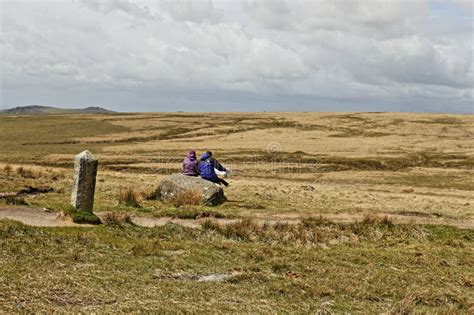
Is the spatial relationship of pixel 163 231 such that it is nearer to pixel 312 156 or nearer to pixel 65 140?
pixel 312 156

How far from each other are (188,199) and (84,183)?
7460 mm

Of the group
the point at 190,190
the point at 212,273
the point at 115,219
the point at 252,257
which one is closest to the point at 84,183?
the point at 115,219

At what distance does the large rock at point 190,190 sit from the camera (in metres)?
25.0

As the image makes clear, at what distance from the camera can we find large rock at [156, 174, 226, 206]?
25.0 metres

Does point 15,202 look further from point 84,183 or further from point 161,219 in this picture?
point 161,219

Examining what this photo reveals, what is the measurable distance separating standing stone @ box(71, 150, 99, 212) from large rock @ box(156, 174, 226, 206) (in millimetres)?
7268

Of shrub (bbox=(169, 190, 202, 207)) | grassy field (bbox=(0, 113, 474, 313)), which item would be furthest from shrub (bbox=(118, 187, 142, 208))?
shrub (bbox=(169, 190, 202, 207))

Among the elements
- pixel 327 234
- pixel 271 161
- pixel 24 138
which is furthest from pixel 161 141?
pixel 327 234

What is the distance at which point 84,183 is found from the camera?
1780 cm

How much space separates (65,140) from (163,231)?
7880cm

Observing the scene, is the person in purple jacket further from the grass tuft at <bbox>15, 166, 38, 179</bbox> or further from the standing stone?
the grass tuft at <bbox>15, 166, 38, 179</bbox>

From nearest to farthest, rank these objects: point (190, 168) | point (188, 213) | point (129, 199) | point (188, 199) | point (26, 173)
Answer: point (188, 213) < point (129, 199) < point (188, 199) < point (190, 168) < point (26, 173)

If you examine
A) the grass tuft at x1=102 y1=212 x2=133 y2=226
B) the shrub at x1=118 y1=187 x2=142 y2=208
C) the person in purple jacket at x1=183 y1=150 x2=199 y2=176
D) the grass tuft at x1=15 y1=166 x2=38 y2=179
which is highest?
the person in purple jacket at x1=183 y1=150 x2=199 y2=176

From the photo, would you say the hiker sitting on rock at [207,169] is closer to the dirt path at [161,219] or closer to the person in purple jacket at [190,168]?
the person in purple jacket at [190,168]
